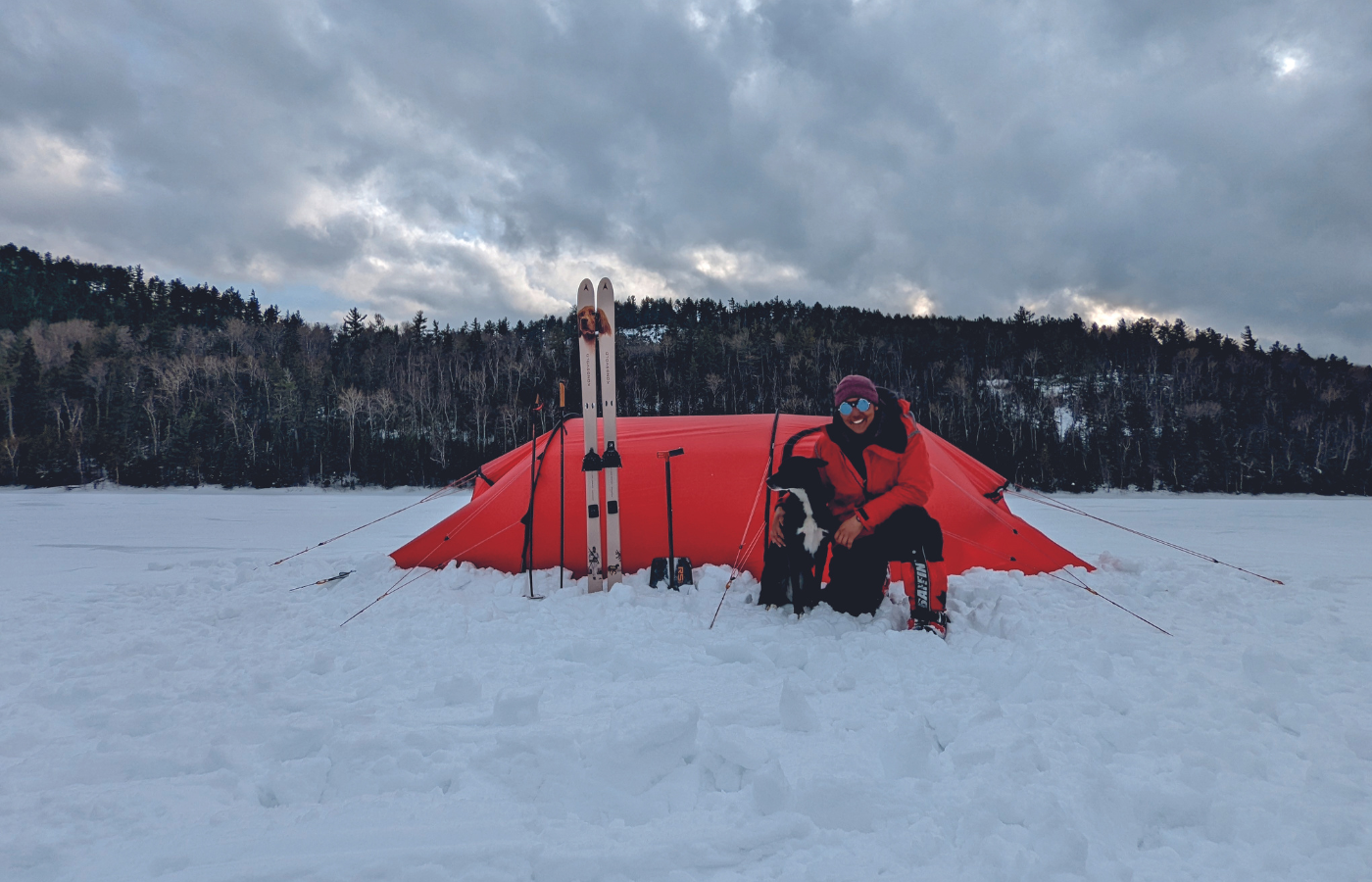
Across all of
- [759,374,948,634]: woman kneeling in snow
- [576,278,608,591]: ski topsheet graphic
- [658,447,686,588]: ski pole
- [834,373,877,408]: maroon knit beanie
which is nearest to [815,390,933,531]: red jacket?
[759,374,948,634]: woman kneeling in snow

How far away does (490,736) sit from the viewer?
85.0 inches

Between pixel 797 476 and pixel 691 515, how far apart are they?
1.38 metres

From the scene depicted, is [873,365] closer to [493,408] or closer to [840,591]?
[493,408]

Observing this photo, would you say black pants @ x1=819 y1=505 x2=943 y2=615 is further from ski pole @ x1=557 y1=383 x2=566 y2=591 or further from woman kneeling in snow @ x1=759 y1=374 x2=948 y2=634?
ski pole @ x1=557 y1=383 x2=566 y2=591

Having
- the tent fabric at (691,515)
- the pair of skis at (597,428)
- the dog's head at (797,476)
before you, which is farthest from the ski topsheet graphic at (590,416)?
the dog's head at (797,476)

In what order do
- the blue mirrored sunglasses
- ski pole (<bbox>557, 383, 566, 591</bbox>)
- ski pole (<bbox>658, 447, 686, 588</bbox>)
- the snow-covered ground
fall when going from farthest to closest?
1. ski pole (<bbox>557, 383, 566, 591</bbox>)
2. ski pole (<bbox>658, 447, 686, 588</bbox>)
3. the blue mirrored sunglasses
4. the snow-covered ground

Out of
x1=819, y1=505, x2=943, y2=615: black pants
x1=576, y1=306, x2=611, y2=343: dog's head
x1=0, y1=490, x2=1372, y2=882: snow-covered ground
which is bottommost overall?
x1=0, y1=490, x2=1372, y2=882: snow-covered ground

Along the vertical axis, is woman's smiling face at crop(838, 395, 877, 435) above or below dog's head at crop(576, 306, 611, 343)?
below

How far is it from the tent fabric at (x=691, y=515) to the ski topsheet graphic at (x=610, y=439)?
333 mm

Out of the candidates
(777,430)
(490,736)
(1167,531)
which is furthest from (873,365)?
(490,736)

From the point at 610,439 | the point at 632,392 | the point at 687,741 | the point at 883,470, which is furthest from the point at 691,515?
the point at 632,392

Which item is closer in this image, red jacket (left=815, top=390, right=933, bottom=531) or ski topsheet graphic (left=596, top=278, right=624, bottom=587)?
red jacket (left=815, top=390, right=933, bottom=531)

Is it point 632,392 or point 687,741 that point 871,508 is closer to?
point 687,741

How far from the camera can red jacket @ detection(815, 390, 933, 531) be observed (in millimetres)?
3398
